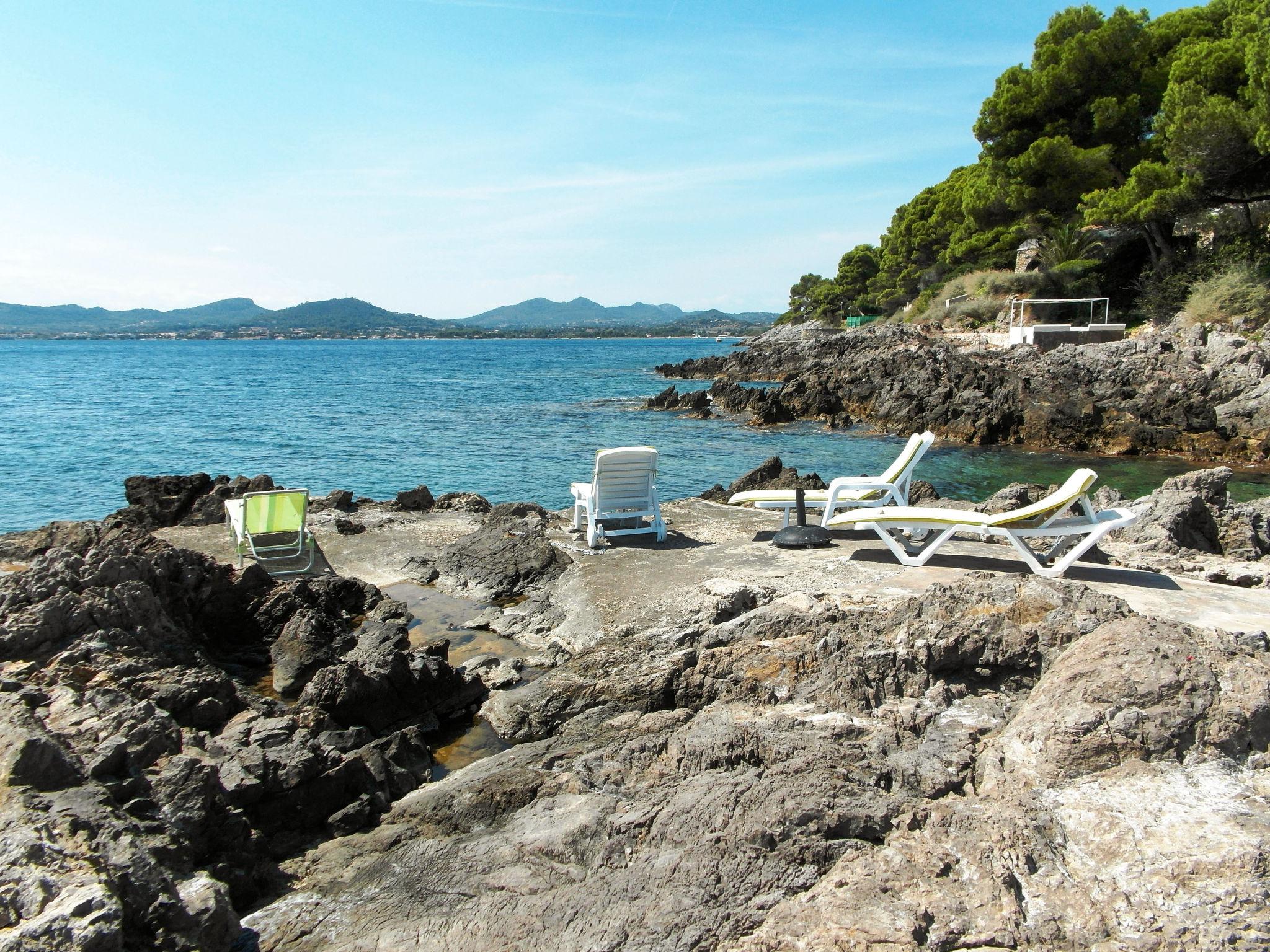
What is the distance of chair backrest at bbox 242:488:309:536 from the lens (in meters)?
9.33

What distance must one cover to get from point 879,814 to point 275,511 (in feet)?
25.6

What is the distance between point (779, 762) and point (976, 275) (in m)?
50.7

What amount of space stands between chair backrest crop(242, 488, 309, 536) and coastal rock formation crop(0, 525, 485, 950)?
1.50 metres

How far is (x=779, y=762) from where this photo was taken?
13.9ft

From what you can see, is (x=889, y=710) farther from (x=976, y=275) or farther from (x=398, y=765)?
(x=976, y=275)

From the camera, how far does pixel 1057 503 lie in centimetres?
710

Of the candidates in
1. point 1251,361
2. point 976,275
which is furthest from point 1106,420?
point 976,275

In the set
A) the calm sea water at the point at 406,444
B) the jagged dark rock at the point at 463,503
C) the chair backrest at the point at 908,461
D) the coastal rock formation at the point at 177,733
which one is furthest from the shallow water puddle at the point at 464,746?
the calm sea water at the point at 406,444

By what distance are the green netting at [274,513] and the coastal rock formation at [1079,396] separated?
2113 centimetres

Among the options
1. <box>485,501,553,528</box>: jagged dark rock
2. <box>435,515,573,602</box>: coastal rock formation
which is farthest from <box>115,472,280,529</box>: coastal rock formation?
<box>435,515,573,602</box>: coastal rock formation

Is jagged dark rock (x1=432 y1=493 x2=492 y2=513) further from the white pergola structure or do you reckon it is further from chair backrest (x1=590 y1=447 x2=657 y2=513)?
the white pergola structure

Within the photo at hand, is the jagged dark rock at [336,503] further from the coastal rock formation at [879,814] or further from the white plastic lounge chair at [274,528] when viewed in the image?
the coastal rock formation at [879,814]

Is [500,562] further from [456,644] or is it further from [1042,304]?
[1042,304]

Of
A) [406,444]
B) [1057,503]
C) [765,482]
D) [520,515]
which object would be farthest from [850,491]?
[406,444]
